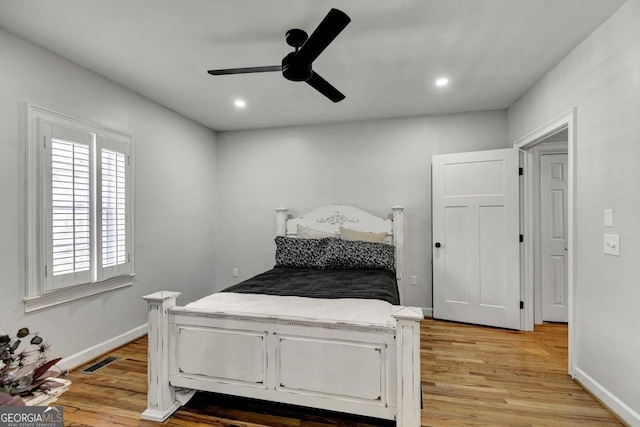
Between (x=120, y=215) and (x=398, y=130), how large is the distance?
3246 millimetres

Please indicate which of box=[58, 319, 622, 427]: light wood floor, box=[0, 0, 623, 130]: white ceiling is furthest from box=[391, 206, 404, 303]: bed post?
box=[0, 0, 623, 130]: white ceiling

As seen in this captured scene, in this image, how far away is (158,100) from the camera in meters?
3.42

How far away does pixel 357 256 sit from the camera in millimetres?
3359

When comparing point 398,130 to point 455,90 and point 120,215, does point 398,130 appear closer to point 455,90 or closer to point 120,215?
point 455,90

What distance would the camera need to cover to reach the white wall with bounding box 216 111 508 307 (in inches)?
153

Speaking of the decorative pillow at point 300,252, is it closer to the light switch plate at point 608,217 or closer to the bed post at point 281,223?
the bed post at point 281,223

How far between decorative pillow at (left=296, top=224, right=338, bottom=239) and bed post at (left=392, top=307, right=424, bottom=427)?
7.70ft

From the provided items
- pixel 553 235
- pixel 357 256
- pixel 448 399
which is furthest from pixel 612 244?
pixel 357 256

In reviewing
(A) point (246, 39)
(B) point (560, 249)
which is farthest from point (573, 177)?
(A) point (246, 39)

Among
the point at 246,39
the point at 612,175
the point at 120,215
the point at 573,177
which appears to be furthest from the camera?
the point at 120,215

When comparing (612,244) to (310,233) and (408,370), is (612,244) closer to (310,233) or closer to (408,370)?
(408,370)

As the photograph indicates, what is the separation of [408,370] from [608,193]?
1.78m

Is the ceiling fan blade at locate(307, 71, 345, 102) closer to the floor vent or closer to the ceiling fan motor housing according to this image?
the ceiling fan motor housing

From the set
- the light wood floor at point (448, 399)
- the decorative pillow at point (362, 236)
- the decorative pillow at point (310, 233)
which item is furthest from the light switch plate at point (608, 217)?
the decorative pillow at point (310, 233)
